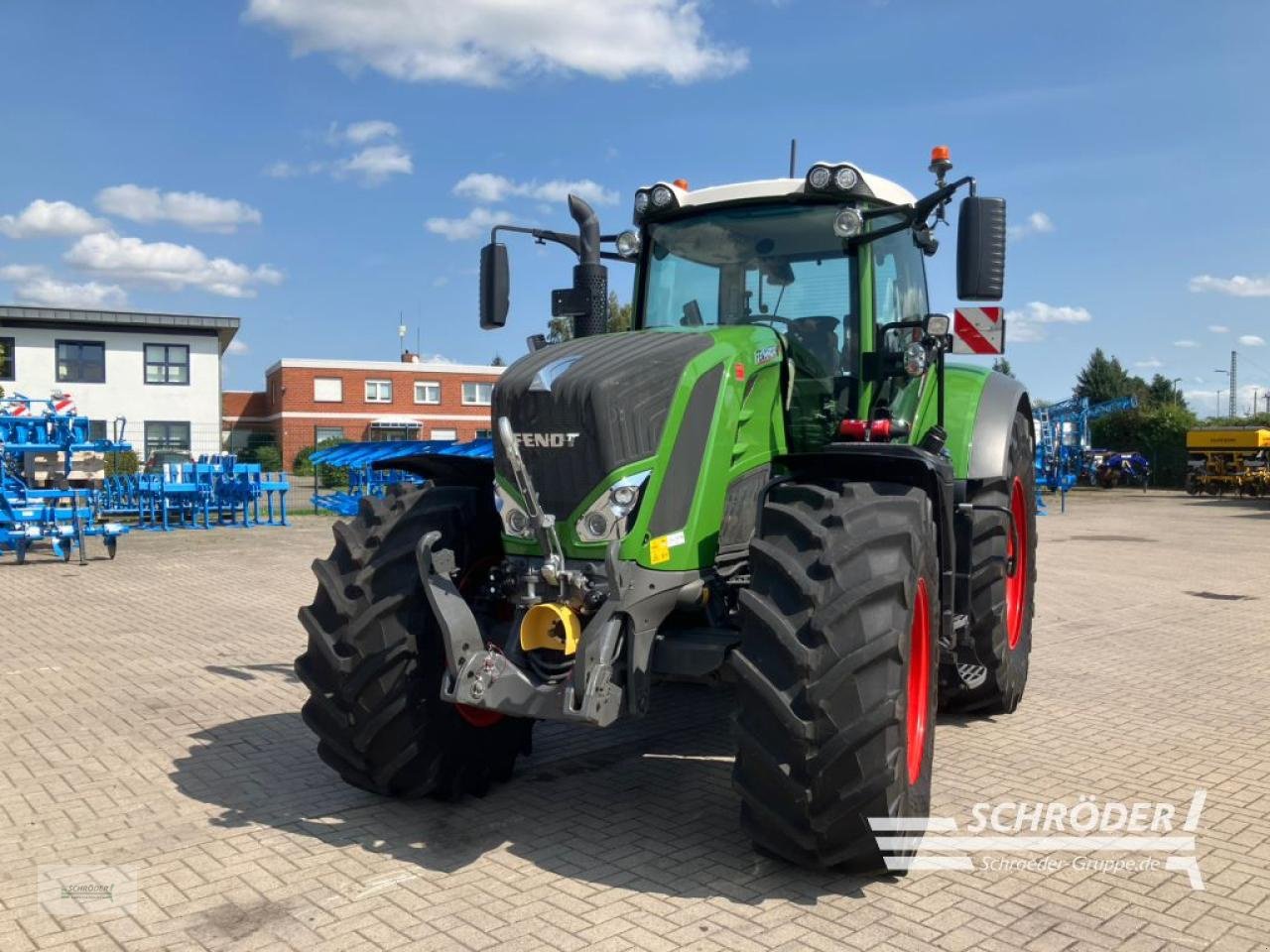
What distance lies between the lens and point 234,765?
17.8ft

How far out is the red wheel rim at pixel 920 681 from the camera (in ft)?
13.6

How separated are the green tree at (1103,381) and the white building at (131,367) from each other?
173ft

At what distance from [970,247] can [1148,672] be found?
4279 millimetres

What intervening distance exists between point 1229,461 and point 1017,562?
2924 cm

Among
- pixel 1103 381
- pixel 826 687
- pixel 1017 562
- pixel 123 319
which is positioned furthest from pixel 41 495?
pixel 1103 381

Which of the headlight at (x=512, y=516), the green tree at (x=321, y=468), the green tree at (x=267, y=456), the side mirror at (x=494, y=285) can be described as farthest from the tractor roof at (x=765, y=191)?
the green tree at (x=267, y=456)

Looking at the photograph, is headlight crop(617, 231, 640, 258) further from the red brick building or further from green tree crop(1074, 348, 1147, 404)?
green tree crop(1074, 348, 1147, 404)

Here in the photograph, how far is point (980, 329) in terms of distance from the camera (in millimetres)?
7141

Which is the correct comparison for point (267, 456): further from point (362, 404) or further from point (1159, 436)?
point (1159, 436)

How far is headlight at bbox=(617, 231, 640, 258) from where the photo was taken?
18.6ft

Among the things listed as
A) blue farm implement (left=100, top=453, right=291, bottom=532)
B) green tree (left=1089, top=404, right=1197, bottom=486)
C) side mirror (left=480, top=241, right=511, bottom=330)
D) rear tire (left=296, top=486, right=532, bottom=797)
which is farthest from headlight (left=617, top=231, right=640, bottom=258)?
green tree (left=1089, top=404, right=1197, bottom=486)

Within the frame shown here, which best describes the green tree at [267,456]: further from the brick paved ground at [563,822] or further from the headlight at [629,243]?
the headlight at [629,243]

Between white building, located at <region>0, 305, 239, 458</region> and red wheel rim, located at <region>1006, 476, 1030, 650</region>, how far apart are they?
3349cm

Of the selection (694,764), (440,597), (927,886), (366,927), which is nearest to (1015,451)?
(694,764)
